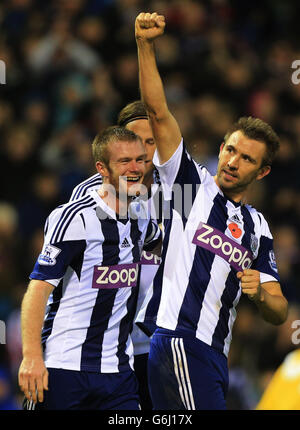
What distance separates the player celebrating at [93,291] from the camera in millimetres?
A: 3287

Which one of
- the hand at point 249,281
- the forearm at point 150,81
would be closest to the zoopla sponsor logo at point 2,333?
the hand at point 249,281

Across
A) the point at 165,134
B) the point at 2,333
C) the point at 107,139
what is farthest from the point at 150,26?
the point at 2,333

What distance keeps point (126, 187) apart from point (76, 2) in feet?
15.5

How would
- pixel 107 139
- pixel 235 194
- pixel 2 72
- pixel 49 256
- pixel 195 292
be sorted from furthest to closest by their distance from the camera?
pixel 2 72
pixel 235 194
pixel 107 139
pixel 195 292
pixel 49 256

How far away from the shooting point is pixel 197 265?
3.48 meters

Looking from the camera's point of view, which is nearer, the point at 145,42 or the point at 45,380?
the point at 45,380

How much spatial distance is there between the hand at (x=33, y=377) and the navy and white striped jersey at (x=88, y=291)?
23 cm

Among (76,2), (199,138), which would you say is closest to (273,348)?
(199,138)

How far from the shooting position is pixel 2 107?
715 cm

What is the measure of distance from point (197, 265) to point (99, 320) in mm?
477

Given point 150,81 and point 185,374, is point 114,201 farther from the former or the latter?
point 185,374

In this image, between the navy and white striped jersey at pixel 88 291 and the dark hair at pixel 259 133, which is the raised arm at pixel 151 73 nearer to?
the navy and white striped jersey at pixel 88 291
